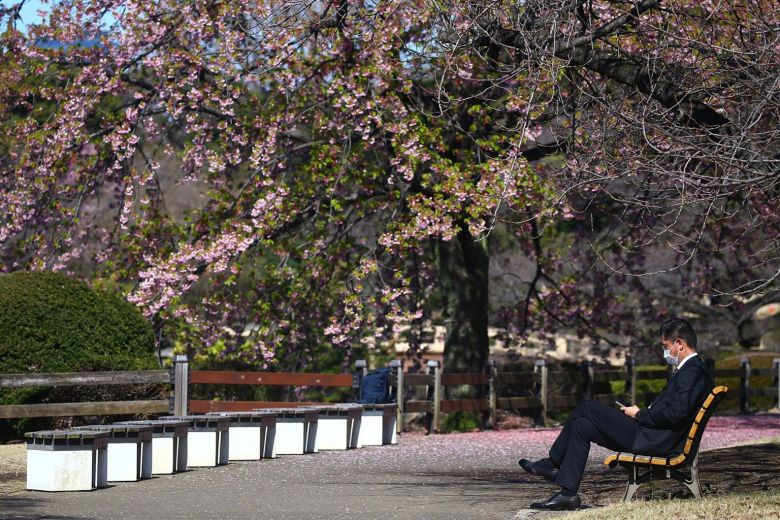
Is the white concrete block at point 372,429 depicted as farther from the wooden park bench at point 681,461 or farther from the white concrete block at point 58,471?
the wooden park bench at point 681,461

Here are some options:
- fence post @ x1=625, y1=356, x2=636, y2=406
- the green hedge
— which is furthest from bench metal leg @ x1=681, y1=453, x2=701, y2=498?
fence post @ x1=625, y1=356, x2=636, y2=406

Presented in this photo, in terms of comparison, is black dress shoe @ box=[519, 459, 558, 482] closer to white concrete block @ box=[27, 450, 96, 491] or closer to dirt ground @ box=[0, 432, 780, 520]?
dirt ground @ box=[0, 432, 780, 520]

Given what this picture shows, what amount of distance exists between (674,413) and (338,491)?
3.45m

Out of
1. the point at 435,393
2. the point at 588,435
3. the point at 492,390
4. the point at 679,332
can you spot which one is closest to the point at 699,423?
the point at 679,332

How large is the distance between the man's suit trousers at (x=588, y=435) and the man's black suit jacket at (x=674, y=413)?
0.41 feet

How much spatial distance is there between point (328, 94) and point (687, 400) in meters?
10.8

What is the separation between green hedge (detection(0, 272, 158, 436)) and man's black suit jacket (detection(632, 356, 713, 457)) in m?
9.32

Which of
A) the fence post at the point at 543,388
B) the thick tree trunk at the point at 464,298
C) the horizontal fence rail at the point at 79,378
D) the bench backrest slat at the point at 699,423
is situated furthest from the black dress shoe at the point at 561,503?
the fence post at the point at 543,388

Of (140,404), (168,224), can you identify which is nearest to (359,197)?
(168,224)

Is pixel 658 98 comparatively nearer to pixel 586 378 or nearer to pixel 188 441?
pixel 188 441

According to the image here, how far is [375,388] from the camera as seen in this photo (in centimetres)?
1917

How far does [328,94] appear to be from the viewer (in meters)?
19.4

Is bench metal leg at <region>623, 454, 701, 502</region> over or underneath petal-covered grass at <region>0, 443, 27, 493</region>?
over

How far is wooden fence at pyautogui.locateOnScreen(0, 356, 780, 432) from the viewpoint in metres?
15.6
